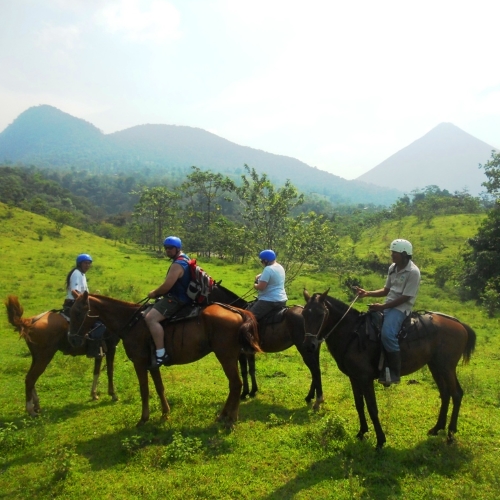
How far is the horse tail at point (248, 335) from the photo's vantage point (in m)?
6.65

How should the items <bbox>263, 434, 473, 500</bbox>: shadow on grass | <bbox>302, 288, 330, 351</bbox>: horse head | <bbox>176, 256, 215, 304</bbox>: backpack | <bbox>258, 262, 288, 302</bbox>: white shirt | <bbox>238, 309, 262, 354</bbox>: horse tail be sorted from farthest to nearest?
1. <bbox>258, 262, 288, 302</bbox>: white shirt
2. <bbox>176, 256, 215, 304</bbox>: backpack
3. <bbox>238, 309, 262, 354</bbox>: horse tail
4. <bbox>302, 288, 330, 351</bbox>: horse head
5. <bbox>263, 434, 473, 500</bbox>: shadow on grass

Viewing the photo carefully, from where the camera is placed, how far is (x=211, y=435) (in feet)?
20.8

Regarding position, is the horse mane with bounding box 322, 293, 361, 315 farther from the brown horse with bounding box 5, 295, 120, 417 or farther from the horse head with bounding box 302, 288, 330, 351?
the brown horse with bounding box 5, 295, 120, 417

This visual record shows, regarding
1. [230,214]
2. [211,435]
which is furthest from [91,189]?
[211,435]

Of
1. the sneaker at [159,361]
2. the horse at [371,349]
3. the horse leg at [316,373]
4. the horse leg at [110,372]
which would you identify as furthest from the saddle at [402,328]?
the horse leg at [110,372]

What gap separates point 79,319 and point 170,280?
1740 mm

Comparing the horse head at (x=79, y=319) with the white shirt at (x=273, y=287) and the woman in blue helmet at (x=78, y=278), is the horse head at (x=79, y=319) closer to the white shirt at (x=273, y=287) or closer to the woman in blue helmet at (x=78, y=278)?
the woman in blue helmet at (x=78, y=278)

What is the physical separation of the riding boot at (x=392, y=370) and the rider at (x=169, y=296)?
3555 mm

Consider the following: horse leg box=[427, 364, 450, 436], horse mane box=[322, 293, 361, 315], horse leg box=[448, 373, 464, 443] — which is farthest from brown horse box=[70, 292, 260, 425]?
horse leg box=[448, 373, 464, 443]

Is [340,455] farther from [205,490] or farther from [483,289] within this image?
[483,289]

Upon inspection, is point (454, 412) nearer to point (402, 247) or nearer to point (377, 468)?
point (377, 468)

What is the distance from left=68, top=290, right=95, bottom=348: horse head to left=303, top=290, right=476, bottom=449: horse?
149 inches

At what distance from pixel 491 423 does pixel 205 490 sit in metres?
5.25

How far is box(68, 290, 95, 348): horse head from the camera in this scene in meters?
6.54
